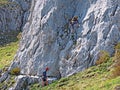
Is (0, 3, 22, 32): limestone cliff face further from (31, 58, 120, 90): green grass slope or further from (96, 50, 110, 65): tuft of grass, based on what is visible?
(96, 50, 110, 65): tuft of grass

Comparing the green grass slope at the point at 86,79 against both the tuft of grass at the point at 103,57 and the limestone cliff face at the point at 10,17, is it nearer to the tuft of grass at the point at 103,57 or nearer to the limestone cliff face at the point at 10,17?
the tuft of grass at the point at 103,57

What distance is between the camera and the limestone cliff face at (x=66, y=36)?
33.4m

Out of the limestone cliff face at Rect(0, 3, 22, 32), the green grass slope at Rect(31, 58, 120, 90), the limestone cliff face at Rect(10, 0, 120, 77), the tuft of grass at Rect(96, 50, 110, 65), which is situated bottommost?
the green grass slope at Rect(31, 58, 120, 90)

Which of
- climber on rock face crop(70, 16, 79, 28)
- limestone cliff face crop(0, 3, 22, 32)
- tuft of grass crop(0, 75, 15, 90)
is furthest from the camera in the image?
limestone cliff face crop(0, 3, 22, 32)

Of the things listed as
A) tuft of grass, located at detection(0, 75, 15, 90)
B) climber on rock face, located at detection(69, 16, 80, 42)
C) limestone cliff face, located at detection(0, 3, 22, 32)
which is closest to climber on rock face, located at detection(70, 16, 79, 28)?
climber on rock face, located at detection(69, 16, 80, 42)

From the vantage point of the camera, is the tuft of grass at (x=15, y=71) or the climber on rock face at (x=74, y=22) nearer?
the climber on rock face at (x=74, y=22)

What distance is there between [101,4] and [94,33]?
3.61 metres

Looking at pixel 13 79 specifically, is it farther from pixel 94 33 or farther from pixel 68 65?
→ pixel 94 33

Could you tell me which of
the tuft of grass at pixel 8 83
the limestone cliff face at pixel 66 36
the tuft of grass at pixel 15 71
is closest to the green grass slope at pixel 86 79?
the limestone cliff face at pixel 66 36

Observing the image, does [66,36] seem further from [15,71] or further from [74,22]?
[15,71]

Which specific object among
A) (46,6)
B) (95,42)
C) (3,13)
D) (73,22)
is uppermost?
(3,13)

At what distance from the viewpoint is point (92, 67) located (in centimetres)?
3206

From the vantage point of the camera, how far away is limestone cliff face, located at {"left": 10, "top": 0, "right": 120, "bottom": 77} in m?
33.4

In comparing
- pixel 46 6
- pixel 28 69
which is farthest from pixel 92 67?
pixel 46 6
